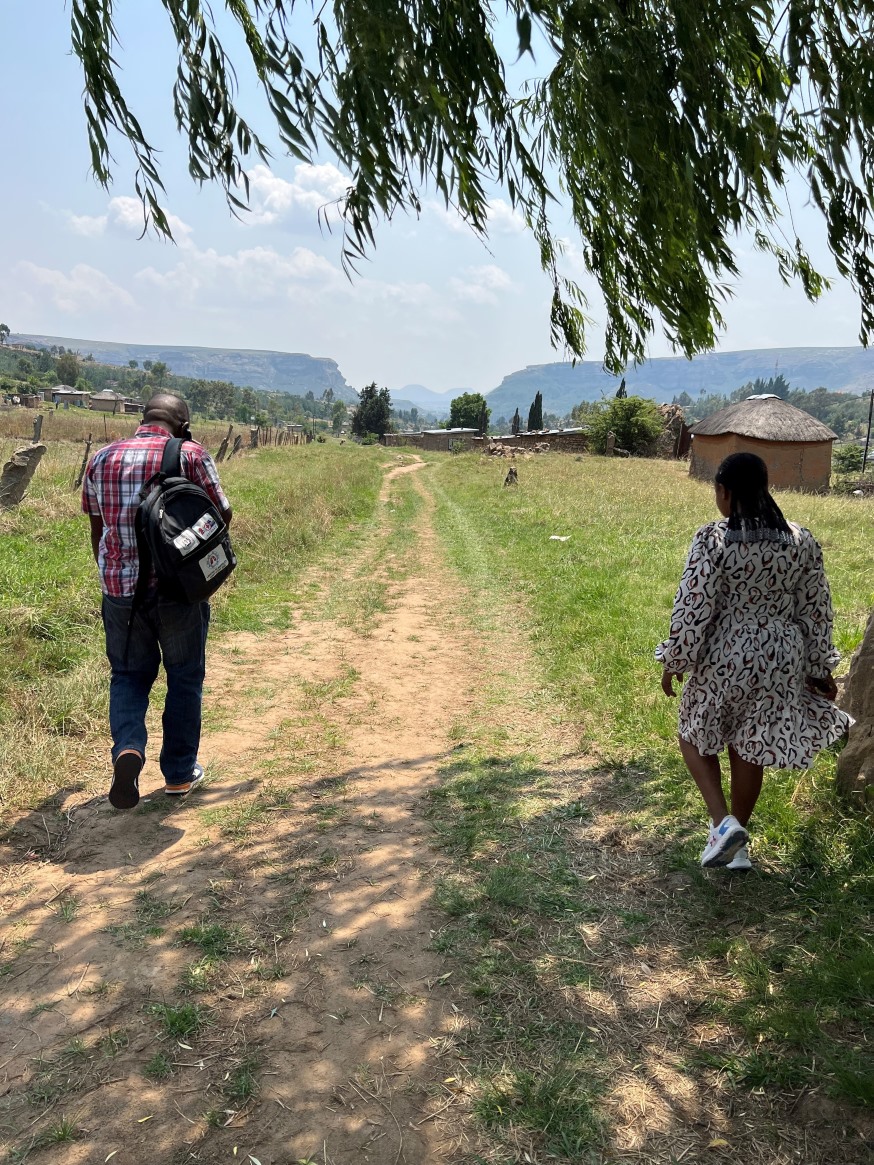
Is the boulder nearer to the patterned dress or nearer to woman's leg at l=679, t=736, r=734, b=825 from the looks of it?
the patterned dress

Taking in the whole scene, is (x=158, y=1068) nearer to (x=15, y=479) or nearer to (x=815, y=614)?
(x=815, y=614)

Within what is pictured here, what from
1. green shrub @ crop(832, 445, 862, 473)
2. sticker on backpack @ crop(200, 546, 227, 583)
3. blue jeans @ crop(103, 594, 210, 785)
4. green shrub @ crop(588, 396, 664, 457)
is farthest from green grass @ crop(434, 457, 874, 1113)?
green shrub @ crop(832, 445, 862, 473)

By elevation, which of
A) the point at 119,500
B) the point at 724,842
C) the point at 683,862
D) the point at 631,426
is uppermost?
the point at 631,426

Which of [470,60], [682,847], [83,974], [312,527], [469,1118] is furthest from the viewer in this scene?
[312,527]

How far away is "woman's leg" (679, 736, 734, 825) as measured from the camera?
3.35 metres

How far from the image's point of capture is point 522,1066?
2371 mm

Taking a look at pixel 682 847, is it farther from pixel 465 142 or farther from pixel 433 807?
pixel 465 142

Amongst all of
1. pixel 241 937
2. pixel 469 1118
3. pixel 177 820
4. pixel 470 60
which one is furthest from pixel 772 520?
pixel 177 820

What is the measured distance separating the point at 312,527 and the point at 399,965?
1140 centimetres

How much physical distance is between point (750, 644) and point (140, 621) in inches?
115

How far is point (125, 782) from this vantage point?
12.1 ft

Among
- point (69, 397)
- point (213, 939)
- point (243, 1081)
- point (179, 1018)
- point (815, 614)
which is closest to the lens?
point (243, 1081)

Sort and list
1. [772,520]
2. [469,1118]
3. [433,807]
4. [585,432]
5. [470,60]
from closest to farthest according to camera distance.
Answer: [469,1118]
[470,60]
[772,520]
[433,807]
[585,432]

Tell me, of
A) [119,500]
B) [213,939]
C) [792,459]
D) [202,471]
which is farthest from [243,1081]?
[792,459]
